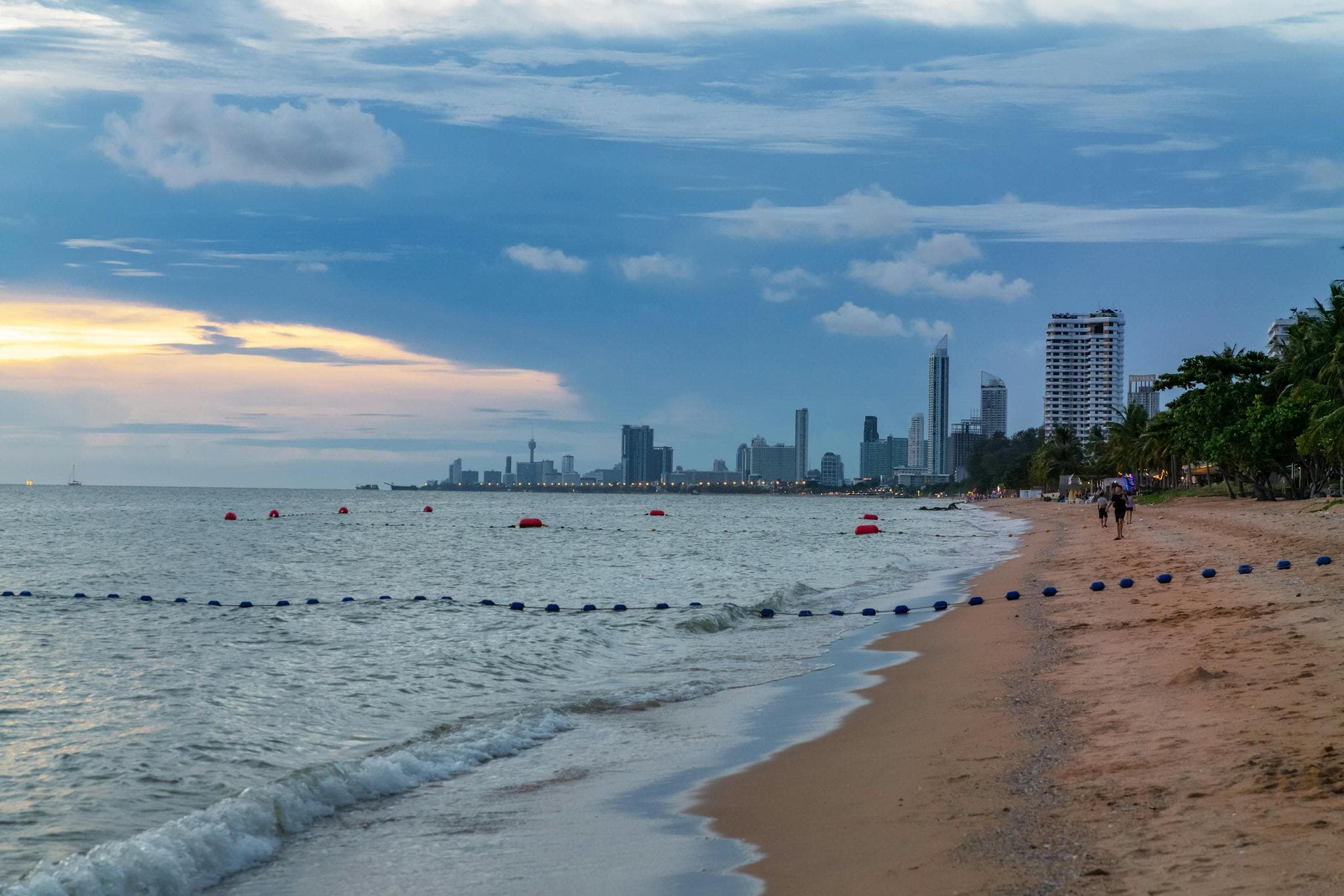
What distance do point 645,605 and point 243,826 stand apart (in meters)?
15.9

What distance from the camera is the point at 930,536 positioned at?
53812 millimetres

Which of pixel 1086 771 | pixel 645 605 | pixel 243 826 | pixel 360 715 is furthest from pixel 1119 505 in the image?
pixel 243 826

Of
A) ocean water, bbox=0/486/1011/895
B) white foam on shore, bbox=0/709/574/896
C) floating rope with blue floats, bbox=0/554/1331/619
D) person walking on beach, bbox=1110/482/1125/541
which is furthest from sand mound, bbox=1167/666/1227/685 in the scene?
person walking on beach, bbox=1110/482/1125/541

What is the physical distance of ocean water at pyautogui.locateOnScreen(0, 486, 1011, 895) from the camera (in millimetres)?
6281

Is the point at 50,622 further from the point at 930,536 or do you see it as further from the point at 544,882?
the point at 930,536

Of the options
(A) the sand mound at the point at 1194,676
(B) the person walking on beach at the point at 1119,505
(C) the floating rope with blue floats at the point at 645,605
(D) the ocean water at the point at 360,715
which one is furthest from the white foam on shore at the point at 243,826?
(B) the person walking on beach at the point at 1119,505

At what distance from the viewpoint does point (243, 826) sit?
22.1ft

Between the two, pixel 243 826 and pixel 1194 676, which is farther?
pixel 1194 676

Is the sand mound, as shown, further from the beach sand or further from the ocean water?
the ocean water

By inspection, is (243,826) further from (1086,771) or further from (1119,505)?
(1119,505)

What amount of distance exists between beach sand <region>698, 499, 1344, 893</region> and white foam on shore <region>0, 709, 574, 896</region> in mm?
2530

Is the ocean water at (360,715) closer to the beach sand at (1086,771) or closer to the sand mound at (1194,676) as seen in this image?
the beach sand at (1086,771)

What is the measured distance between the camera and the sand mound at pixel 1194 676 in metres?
8.70

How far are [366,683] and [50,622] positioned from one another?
34.2ft
